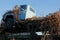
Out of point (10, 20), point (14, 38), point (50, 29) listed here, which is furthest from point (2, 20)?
point (50, 29)

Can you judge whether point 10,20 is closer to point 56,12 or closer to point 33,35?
point 33,35

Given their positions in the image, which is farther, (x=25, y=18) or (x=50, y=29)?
(x=25, y=18)

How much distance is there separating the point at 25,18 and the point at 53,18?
266cm

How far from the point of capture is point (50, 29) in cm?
1888

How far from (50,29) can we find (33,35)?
1659 mm

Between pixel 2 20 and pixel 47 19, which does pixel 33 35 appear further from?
pixel 2 20

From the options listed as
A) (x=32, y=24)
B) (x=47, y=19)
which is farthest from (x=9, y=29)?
(x=47, y=19)

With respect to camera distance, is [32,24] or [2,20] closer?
[32,24]

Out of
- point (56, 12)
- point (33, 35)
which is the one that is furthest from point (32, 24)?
point (56, 12)

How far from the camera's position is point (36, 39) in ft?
63.9

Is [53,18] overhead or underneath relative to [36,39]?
overhead

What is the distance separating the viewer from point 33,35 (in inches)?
770

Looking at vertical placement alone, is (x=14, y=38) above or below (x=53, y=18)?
below

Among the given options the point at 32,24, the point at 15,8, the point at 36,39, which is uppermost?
the point at 15,8
